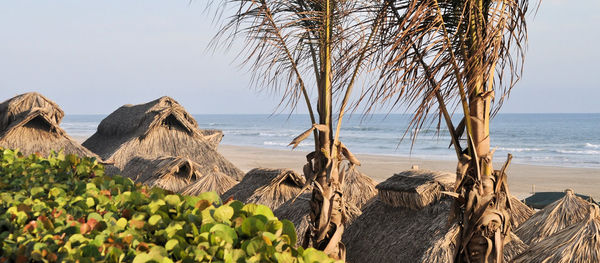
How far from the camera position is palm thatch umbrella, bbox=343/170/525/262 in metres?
5.32

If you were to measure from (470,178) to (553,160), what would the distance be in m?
29.5

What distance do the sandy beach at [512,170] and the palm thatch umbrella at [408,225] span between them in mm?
11015

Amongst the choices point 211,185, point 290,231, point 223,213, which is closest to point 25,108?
point 211,185

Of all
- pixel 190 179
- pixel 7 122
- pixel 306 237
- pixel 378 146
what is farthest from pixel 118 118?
pixel 378 146

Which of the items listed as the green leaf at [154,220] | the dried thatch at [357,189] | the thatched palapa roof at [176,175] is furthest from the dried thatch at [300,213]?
the green leaf at [154,220]

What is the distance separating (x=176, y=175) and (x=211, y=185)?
3.62 ft

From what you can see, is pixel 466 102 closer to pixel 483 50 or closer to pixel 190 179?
pixel 483 50

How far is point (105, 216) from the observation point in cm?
249

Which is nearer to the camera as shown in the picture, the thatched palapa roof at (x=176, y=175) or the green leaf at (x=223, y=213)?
the green leaf at (x=223, y=213)

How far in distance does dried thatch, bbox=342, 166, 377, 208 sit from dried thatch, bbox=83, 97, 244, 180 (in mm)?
3830

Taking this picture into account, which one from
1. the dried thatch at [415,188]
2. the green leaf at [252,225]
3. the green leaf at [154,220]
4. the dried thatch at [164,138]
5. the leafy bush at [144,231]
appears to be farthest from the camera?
the dried thatch at [164,138]

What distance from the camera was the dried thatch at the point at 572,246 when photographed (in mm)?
4637

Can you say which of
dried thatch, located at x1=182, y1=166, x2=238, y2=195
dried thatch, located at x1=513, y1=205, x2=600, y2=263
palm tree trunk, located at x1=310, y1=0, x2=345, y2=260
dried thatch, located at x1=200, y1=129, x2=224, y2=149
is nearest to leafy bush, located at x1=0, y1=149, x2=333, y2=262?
palm tree trunk, located at x1=310, y1=0, x2=345, y2=260

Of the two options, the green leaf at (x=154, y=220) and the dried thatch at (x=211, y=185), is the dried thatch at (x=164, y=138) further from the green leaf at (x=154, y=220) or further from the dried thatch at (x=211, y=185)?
the green leaf at (x=154, y=220)
